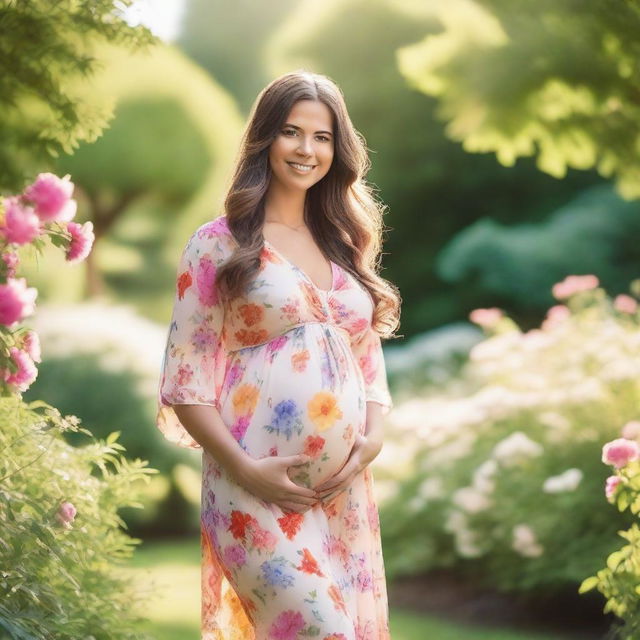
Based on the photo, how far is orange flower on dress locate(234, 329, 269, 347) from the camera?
260cm

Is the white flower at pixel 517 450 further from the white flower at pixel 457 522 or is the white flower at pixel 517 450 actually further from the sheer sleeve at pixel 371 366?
the sheer sleeve at pixel 371 366

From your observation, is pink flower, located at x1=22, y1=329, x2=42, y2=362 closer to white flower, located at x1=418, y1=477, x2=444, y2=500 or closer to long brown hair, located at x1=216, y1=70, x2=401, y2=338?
long brown hair, located at x1=216, y1=70, x2=401, y2=338

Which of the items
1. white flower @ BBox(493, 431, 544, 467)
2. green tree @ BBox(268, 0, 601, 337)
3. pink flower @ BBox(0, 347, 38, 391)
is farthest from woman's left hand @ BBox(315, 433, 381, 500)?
green tree @ BBox(268, 0, 601, 337)

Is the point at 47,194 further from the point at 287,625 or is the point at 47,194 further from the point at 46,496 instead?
the point at 287,625

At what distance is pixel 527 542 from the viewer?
4.89m

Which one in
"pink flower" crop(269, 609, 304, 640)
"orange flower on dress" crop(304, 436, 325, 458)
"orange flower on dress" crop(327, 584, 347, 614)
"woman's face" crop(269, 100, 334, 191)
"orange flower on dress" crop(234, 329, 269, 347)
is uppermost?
"woman's face" crop(269, 100, 334, 191)

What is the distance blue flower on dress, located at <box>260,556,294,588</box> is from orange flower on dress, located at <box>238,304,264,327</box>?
522 mm

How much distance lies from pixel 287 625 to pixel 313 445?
1.27 feet

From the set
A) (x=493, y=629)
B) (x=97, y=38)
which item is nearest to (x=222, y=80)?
(x=493, y=629)

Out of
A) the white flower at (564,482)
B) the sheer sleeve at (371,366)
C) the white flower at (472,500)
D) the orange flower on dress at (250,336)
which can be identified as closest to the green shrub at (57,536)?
the orange flower on dress at (250,336)

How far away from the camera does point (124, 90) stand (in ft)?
34.3

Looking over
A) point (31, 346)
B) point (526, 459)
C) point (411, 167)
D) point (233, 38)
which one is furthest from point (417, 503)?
point (233, 38)

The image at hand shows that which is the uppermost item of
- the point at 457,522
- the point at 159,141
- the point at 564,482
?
the point at 159,141

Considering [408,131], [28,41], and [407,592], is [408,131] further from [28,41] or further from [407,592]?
[28,41]
